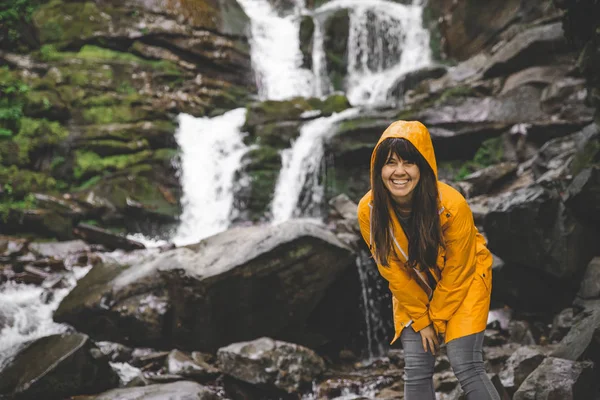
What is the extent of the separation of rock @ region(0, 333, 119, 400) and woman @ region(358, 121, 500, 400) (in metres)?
3.63

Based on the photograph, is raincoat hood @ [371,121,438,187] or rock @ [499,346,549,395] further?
rock @ [499,346,549,395]

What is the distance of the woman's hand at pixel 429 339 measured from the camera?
253 cm

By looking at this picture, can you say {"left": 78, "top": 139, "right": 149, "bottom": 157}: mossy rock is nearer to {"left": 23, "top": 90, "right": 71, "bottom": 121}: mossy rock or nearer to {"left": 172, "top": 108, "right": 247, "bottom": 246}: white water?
{"left": 23, "top": 90, "right": 71, "bottom": 121}: mossy rock

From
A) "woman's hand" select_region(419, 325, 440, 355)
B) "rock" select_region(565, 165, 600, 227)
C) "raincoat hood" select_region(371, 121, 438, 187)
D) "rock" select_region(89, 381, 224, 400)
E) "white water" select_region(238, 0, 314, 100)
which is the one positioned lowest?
"rock" select_region(89, 381, 224, 400)

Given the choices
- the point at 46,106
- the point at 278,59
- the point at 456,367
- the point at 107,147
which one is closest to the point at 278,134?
the point at 107,147

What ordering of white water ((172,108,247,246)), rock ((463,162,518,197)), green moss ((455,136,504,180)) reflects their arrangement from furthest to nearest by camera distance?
white water ((172,108,247,246)), green moss ((455,136,504,180)), rock ((463,162,518,197))

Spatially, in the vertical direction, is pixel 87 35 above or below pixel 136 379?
above

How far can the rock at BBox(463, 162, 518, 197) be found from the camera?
9.23m

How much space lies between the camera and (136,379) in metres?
4.91

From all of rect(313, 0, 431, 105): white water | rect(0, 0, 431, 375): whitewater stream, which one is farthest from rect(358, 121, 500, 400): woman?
rect(313, 0, 431, 105): white water

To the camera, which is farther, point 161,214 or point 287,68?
point 287,68

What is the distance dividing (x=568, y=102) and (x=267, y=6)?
17.2 meters

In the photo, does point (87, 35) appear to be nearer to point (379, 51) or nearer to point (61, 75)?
point (61, 75)

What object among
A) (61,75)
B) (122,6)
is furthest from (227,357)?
(122,6)
